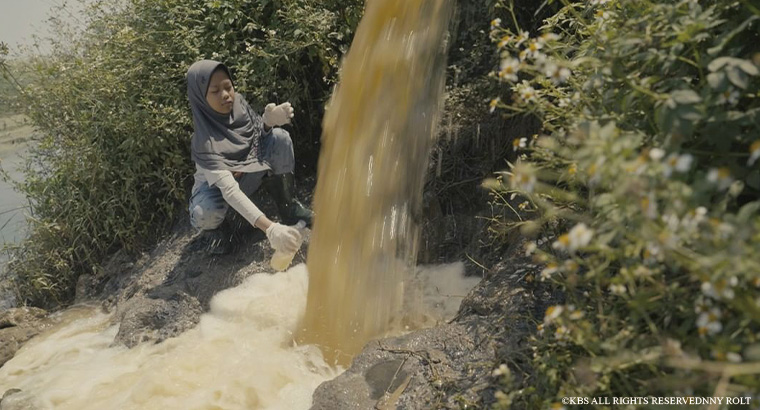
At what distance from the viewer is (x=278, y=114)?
3.96m

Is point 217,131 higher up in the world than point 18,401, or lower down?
higher up

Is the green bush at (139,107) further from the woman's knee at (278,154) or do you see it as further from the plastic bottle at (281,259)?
the plastic bottle at (281,259)

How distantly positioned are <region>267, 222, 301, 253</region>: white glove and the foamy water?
370mm

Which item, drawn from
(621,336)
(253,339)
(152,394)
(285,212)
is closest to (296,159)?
(285,212)

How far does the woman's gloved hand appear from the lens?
12.9ft

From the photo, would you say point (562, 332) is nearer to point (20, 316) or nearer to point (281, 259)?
point (281, 259)

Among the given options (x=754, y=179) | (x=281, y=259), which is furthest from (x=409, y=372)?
(x=754, y=179)

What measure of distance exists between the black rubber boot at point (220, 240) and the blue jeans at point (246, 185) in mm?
94

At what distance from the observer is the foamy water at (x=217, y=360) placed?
3.04 meters

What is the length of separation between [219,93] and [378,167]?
1001mm

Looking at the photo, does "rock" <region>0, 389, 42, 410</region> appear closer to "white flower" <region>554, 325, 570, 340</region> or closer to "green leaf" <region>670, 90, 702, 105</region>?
"white flower" <region>554, 325, 570, 340</region>

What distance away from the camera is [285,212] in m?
4.15

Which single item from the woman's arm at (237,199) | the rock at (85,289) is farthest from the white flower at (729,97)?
the rock at (85,289)

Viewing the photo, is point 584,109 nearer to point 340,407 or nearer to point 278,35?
point 340,407
